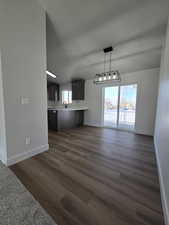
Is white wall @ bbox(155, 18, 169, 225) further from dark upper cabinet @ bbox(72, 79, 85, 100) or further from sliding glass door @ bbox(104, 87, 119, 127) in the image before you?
dark upper cabinet @ bbox(72, 79, 85, 100)

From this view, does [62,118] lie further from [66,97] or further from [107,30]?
[107,30]

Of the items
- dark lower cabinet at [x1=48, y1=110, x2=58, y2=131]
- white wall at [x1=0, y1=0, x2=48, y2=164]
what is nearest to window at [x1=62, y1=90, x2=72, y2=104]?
dark lower cabinet at [x1=48, y1=110, x2=58, y2=131]

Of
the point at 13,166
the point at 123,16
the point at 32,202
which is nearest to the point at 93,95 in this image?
the point at 123,16

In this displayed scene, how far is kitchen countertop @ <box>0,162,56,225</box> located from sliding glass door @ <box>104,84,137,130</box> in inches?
155

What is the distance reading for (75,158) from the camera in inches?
83.4

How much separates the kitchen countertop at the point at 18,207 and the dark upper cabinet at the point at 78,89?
168 inches

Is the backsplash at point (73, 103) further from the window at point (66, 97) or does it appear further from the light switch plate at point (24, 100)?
the light switch plate at point (24, 100)

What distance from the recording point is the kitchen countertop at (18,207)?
97 centimetres

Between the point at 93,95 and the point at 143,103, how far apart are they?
7.29 feet

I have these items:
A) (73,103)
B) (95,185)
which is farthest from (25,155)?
(73,103)

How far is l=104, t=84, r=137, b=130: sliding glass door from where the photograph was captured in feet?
13.4

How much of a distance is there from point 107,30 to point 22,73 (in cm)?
209

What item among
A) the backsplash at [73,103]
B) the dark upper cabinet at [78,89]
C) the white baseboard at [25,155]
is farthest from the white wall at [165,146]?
the backsplash at [73,103]

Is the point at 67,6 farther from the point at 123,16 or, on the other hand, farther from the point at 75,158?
the point at 75,158
